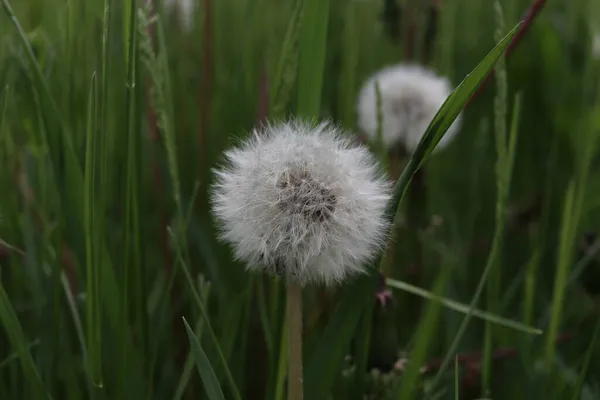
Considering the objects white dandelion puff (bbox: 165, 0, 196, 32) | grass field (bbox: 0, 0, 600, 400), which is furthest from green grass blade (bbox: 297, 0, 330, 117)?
white dandelion puff (bbox: 165, 0, 196, 32)

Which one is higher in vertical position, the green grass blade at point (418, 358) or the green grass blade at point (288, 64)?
the green grass blade at point (288, 64)

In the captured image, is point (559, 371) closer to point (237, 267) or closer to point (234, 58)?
point (237, 267)

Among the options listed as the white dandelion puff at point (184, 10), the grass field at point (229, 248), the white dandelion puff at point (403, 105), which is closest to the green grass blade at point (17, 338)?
the grass field at point (229, 248)

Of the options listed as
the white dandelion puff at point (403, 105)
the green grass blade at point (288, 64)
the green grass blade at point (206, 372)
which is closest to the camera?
the green grass blade at point (206, 372)

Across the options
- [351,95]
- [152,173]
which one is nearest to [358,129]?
[351,95]

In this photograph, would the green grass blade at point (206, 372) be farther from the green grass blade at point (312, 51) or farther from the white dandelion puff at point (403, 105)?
the white dandelion puff at point (403, 105)

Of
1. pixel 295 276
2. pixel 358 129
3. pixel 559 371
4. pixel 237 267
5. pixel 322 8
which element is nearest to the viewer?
pixel 295 276

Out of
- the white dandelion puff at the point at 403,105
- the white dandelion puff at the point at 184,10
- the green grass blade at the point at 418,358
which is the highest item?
the white dandelion puff at the point at 184,10

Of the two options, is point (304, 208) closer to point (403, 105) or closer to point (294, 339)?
point (294, 339)

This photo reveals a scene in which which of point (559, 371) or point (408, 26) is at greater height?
point (408, 26)
